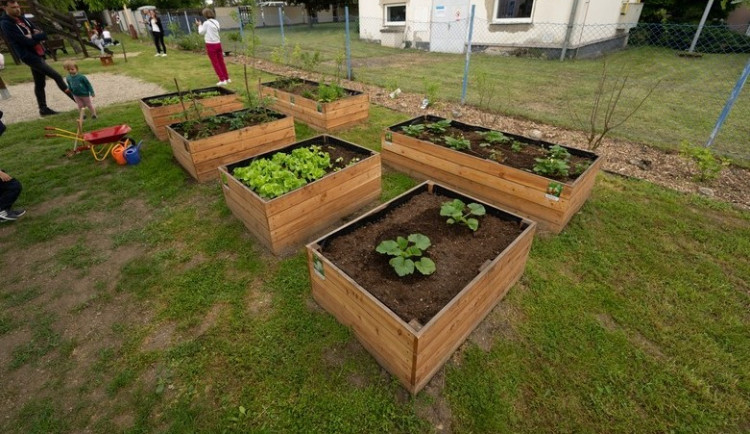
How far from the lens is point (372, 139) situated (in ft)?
20.5

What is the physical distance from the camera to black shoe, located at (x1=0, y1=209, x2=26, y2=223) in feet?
13.4

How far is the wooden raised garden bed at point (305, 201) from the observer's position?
3426 mm

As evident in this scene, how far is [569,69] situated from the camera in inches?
468

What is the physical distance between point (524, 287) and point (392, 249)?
1.37m

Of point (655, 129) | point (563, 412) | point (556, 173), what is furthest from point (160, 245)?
point (655, 129)

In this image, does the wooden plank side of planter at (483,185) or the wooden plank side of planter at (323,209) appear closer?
the wooden plank side of planter at (323,209)

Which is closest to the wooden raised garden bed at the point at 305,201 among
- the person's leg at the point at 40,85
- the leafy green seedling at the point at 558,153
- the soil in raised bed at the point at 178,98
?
the leafy green seedling at the point at 558,153

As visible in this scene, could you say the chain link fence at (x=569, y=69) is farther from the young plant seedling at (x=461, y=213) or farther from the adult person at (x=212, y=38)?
the young plant seedling at (x=461, y=213)

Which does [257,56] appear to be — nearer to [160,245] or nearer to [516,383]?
[160,245]

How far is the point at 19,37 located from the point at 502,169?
9.28 metres

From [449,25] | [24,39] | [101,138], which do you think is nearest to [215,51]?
[24,39]

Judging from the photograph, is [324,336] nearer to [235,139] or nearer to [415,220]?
[415,220]

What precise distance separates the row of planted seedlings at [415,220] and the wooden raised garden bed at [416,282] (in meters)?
0.01

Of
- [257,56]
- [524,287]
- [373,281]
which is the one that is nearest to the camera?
[373,281]
